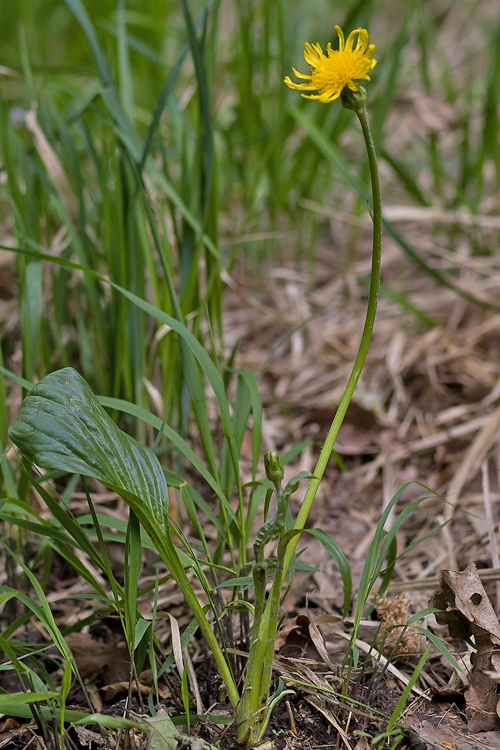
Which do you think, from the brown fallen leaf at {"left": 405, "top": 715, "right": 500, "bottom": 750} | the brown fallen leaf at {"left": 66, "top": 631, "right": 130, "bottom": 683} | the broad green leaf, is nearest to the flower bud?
the broad green leaf

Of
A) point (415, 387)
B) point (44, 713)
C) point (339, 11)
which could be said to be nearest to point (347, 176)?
point (415, 387)

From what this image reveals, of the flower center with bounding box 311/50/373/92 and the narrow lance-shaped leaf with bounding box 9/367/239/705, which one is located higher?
the flower center with bounding box 311/50/373/92

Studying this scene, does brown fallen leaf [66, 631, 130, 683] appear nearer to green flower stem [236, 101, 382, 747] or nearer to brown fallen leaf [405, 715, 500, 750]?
green flower stem [236, 101, 382, 747]

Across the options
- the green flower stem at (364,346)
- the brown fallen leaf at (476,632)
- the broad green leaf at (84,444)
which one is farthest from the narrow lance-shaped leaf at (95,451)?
the brown fallen leaf at (476,632)

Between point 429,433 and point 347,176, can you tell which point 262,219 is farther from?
point 429,433

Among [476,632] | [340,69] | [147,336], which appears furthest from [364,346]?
[147,336]

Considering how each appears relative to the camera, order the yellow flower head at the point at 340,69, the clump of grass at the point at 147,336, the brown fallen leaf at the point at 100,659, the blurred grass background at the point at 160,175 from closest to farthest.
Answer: the yellow flower head at the point at 340,69, the clump of grass at the point at 147,336, the brown fallen leaf at the point at 100,659, the blurred grass background at the point at 160,175

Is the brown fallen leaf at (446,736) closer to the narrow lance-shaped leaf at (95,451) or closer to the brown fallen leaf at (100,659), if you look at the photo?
the narrow lance-shaped leaf at (95,451)

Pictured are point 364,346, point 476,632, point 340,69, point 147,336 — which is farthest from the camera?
point 147,336

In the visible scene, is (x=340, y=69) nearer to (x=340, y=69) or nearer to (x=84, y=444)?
(x=340, y=69)
